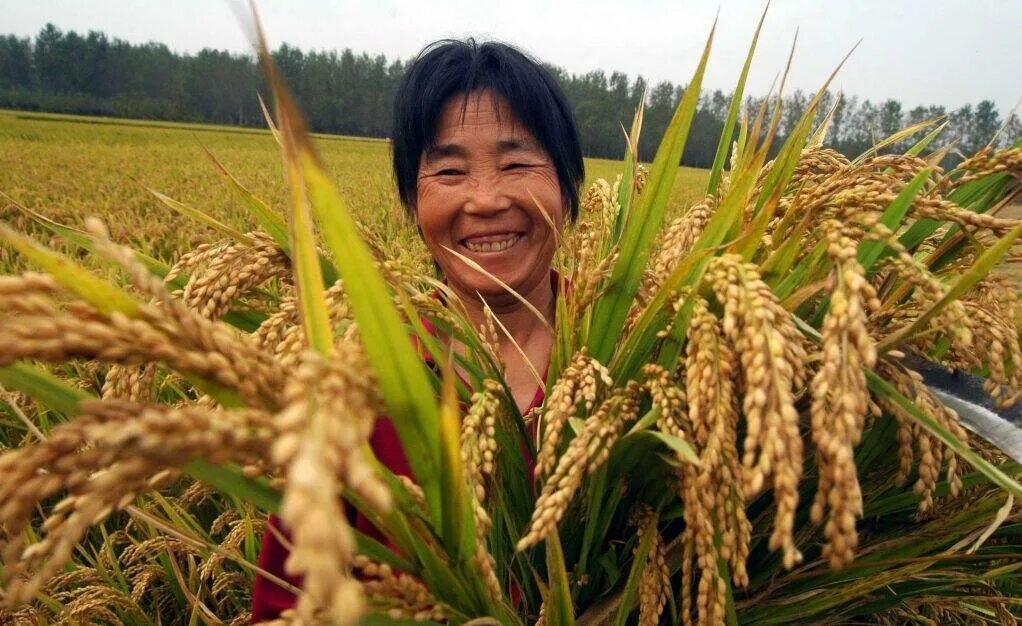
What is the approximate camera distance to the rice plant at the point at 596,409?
0.42 metres

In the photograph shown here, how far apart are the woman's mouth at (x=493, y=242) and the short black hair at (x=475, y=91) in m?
0.32

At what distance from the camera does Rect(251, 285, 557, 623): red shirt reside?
1.32 metres

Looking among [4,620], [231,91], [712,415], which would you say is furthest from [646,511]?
[231,91]

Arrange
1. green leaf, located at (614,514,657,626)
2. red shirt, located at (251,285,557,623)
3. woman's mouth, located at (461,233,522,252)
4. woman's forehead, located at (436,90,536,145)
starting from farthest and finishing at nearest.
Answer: woman's mouth, located at (461,233,522,252) < woman's forehead, located at (436,90,536,145) < red shirt, located at (251,285,557,623) < green leaf, located at (614,514,657,626)

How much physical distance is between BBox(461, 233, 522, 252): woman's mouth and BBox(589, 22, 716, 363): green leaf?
3.10 feet

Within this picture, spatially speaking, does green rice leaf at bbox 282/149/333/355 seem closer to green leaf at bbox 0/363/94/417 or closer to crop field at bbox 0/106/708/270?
green leaf at bbox 0/363/94/417

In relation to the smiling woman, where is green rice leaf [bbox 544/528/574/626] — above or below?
below

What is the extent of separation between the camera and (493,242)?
1.96m

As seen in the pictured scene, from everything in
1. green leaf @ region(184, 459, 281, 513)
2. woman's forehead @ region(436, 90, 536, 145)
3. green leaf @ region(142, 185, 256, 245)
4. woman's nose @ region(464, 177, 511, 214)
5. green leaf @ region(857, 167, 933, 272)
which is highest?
woman's forehead @ region(436, 90, 536, 145)

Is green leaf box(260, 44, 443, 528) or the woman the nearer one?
green leaf box(260, 44, 443, 528)

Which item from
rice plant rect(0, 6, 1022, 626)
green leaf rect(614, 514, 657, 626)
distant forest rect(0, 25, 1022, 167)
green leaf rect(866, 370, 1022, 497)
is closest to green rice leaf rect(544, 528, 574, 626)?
rice plant rect(0, 6, 1022, 626)

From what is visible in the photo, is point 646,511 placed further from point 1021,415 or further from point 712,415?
point 1021,415

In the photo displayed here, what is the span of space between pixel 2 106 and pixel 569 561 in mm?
84512

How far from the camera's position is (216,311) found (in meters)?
0.92
